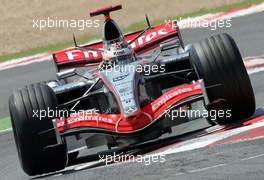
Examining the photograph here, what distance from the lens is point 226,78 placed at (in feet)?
32.1

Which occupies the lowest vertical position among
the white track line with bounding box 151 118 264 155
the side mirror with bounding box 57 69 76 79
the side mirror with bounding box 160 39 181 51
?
the white track line with bounding box 151 118 264 155

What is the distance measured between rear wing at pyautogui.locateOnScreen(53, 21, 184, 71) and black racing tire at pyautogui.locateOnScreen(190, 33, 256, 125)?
1.86 meters

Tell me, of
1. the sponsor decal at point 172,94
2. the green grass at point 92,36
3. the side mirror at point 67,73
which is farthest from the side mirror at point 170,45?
the green grass at point 92,36

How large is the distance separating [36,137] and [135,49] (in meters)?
3.05

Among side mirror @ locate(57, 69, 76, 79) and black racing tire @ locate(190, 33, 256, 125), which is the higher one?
side mirror @ locate(57, 69, 76, 79)

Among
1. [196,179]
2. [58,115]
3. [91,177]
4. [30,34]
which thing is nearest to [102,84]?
[58,115]

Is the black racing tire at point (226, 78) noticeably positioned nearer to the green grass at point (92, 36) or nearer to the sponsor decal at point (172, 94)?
the sponsor decal at point (172, 94)

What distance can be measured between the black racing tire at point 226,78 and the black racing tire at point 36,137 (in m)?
1.90

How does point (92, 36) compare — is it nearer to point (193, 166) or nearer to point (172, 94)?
point (172, 94)

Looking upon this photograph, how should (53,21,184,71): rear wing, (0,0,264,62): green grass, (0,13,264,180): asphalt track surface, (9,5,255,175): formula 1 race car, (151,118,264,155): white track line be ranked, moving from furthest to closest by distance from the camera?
(0,0,264,62): green grass
(53,21,184,71): rear wing
(9,5,255,175): formula 1 race car
(151,118,264,155): white track line
(0,13,264,180): asphalt track surface

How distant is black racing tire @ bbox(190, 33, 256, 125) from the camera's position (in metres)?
9.77

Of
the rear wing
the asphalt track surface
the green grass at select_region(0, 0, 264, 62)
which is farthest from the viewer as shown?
the green grass at select_region(0, 0, 264, 62)

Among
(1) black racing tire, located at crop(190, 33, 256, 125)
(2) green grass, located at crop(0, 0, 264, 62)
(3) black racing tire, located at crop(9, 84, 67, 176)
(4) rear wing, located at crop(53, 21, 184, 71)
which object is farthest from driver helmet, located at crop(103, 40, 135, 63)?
(2) green grass, located at crop(0, 0, 264, 62)

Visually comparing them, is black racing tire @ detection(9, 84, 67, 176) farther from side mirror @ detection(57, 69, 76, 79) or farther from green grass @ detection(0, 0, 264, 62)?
green grass @ detection(0, 0, 264, 62)
